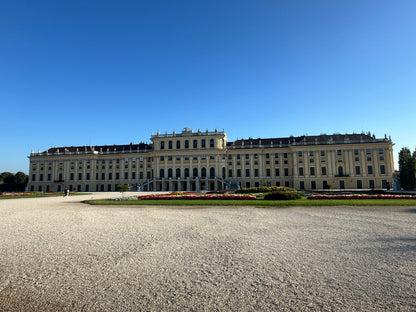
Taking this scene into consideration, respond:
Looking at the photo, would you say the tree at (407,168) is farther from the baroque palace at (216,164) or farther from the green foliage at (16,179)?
the green foliage at (16,179)

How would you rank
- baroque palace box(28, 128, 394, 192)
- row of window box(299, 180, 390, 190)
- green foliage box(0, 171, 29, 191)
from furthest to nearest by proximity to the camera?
1. green foliage box(0, 171, 29, 191)
2. baroque palace box(28, 128, 394, 192)
3. row of window box(299, 180, 390, 190)

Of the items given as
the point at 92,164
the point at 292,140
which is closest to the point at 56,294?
the point at 292,140

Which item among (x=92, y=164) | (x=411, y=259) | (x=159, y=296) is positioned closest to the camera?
(x=159, y=296)

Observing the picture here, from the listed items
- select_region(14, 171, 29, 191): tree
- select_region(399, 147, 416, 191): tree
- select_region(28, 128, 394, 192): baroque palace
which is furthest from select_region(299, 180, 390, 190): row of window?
select_region(14, 171, 29, 191): tree

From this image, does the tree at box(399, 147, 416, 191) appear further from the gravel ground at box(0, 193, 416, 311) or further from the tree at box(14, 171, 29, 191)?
the tree at box(14, 171, 29, 191)

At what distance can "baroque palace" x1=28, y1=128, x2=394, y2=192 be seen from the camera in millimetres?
57500

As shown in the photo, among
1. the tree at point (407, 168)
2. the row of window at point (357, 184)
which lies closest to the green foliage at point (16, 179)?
the row of window at point (357, 184)

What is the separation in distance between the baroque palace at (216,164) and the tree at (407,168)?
29.0 ft

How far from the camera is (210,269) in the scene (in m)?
5.78

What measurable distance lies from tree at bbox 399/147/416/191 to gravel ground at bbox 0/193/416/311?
142ft

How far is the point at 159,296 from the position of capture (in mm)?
4520

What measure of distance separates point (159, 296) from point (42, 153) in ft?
285

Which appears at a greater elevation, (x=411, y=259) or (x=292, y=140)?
(x=292, y=140)

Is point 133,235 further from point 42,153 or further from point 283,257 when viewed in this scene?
point 42,153
